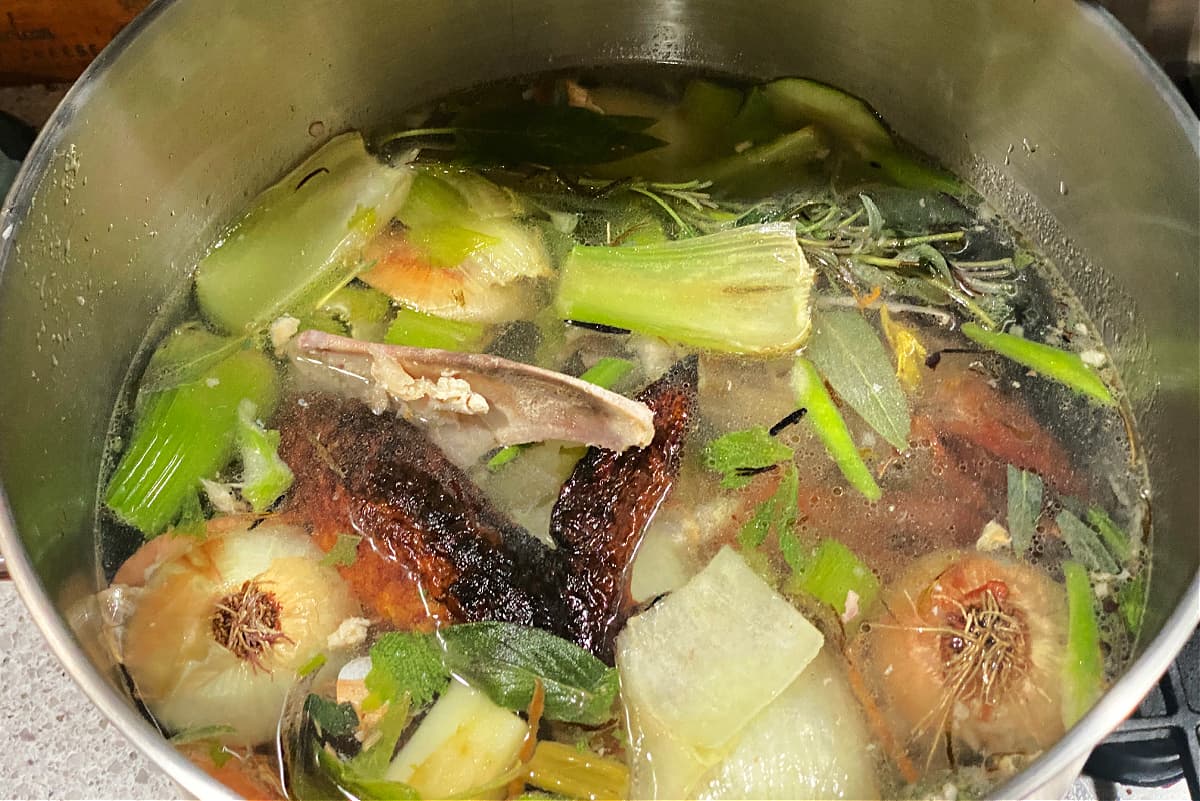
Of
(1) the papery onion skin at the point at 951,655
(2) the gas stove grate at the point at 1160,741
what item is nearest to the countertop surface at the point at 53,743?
(1) the papery onion skin at the point at 951,655

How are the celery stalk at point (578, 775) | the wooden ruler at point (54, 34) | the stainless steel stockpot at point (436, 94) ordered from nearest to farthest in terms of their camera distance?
the celery stalk at point (578, 775) → the stainless steel stockpot at point (436, 94) → the wooden ruler at point (54, 34)

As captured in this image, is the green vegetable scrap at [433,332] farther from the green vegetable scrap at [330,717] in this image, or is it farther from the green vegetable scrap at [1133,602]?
the green vegetable scrap at [1133,602]

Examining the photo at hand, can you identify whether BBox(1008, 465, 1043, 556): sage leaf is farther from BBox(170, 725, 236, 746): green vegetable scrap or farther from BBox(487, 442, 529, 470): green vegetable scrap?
BBox(170, 725, 236, 746): green vegetable scrap

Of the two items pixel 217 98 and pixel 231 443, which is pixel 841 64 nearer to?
pixel 217 98

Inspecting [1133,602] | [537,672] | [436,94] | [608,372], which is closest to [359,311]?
[608,372]

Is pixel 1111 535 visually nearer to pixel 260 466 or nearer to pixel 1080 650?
pixel 1080 650

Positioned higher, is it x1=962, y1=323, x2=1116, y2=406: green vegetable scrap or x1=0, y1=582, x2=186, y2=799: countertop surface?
x1=962, y1=323, x2=1116, y2=406: green vegetable scrap

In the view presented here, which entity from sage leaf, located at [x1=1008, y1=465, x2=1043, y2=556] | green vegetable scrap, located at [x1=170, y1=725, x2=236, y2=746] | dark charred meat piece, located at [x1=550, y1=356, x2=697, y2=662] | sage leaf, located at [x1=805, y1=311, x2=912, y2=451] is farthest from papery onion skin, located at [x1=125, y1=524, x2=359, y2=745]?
sage leaf, located at [x1=1008, y1=465, x2=1043, y2=556]
